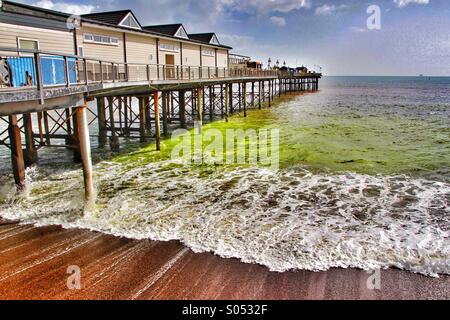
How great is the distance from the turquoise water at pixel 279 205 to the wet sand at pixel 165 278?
17.1 inches

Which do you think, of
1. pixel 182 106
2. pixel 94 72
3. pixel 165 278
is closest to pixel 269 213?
pixel 165 278

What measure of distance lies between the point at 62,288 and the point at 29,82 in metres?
5.29

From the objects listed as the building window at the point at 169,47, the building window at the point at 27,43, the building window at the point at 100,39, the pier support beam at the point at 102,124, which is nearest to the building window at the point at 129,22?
the building window at the point at 169,47

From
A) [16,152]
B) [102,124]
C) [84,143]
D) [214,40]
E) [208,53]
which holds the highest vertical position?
[214,40]

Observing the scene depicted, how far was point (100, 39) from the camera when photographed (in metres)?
18.1

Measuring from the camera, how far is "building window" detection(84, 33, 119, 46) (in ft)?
56.7

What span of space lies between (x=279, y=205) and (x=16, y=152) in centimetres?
865

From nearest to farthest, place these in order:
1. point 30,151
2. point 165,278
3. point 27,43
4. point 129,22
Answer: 1. point 165,278
2. point 27,43
3. point 30,151
4. point 129,22

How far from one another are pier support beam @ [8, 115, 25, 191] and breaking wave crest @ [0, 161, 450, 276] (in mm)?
440

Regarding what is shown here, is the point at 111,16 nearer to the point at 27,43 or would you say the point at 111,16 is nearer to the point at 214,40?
the point at 27,43

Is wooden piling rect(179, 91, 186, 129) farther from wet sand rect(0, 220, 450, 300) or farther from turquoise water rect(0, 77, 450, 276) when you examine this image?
wet sand rect(0, 220, 450, 300)

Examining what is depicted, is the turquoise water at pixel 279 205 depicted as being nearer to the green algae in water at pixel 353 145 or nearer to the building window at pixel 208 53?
the green algae in water at pixel 353 145

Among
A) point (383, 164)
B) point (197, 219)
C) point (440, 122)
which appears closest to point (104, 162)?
point (197, 219)

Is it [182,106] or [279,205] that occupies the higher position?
[182,106]
